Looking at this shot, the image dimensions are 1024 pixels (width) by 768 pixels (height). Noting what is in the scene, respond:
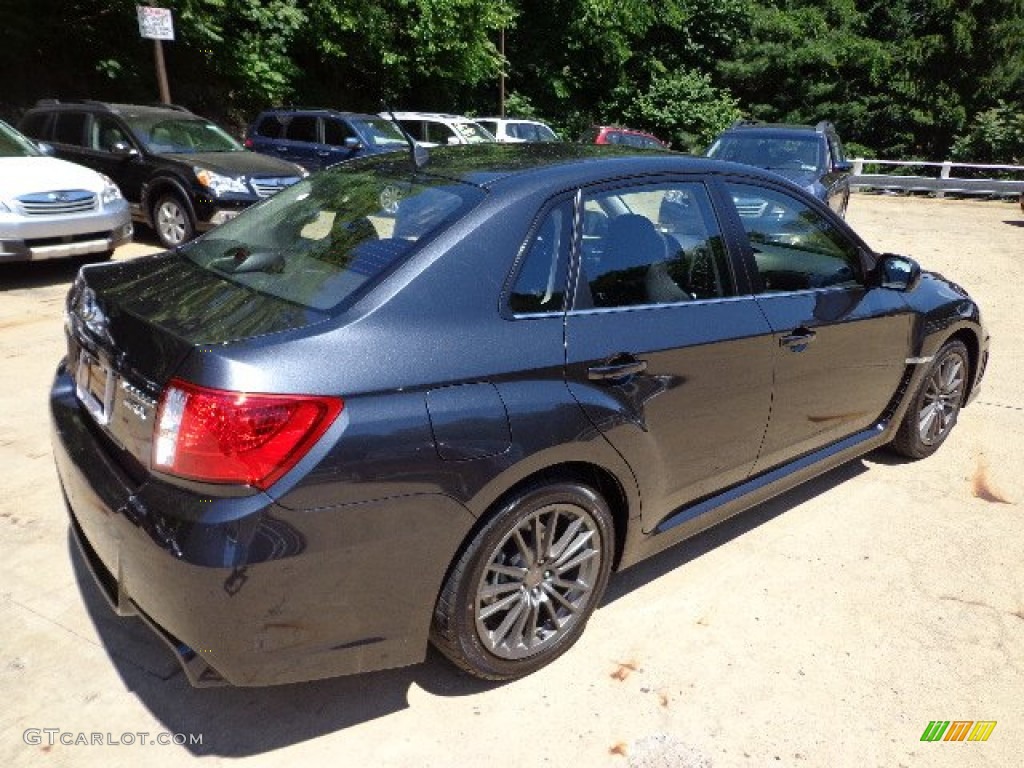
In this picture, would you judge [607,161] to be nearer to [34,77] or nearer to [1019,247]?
[1019,247]

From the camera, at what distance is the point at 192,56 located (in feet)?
60.2

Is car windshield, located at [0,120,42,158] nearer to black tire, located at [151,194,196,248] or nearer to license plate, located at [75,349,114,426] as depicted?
black tire, located at [151,194,196,248]

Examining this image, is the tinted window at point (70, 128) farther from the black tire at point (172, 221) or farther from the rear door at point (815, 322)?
the rear door at point (815, 322)

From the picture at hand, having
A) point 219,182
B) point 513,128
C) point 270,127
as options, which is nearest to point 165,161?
point 219,182

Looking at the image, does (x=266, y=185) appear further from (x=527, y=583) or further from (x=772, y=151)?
(x=527, y=583)

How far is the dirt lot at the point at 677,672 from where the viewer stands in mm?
2391

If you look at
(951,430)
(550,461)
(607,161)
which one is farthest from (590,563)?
(951,430)

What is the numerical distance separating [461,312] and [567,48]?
28511 mm

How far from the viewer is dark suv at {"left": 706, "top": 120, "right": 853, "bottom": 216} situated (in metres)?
10.2

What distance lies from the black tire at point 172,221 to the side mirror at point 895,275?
735cm

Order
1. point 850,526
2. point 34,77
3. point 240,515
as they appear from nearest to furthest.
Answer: point 240,515, point 850,526, point 34,77

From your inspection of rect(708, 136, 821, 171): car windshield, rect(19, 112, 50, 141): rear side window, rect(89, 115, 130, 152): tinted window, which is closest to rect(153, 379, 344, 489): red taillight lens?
rect(89, 115, 130, 152): tinted window

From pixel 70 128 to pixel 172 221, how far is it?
222 centimetres

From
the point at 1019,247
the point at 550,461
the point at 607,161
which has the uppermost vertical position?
the point at 607,161
